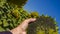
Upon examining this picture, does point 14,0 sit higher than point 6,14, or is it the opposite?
point 14,0

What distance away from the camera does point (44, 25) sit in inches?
124

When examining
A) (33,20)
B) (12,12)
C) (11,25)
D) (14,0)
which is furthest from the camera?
(14,0)

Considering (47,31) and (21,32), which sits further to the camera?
(47,31)

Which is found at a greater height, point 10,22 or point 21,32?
point 10,22

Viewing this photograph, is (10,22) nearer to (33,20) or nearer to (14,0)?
(14,0)

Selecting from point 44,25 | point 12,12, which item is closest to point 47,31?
point 44,25

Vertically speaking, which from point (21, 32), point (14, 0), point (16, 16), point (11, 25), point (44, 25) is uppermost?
point (14, 0)

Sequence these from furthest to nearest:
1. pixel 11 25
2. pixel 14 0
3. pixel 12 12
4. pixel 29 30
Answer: pixel 14 0, pixel 12 12, pixel 11 25, pixel 29 30

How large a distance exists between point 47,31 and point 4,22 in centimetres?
508

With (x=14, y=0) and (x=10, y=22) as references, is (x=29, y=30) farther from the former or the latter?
(x=14, y=0)

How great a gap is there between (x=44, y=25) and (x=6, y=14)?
17.4 feet

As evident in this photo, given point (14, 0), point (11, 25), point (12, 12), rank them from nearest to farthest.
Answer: point (11, 25) < point (12, 12) < point (14, 0)

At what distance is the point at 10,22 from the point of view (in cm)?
808

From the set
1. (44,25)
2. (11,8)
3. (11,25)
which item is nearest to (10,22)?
(11,25)
